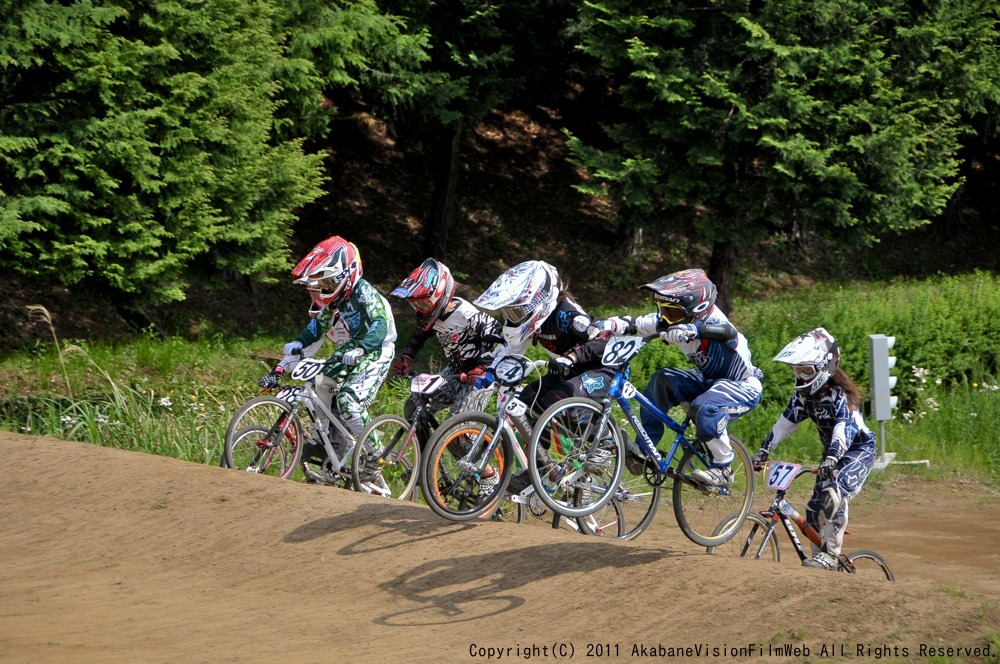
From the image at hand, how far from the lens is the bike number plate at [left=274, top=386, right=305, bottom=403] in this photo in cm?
907

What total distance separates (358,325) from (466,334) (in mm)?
1183

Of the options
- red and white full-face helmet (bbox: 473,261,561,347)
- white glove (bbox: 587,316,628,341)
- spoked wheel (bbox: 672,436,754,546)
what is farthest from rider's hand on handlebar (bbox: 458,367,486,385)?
spoked wheel (bbox: 672,436,754,546)

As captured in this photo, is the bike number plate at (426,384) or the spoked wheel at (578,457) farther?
the bike number plate at (426,384)

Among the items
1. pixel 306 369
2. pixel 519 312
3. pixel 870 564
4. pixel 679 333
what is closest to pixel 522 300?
pixel 519 312

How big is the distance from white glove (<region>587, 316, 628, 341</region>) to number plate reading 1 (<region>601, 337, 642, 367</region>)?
0.18 feet

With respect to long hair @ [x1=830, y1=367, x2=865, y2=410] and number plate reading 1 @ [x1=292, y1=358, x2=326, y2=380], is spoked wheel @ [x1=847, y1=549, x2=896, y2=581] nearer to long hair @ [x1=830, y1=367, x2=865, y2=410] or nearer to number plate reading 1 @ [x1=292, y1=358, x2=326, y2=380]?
long hair @ [x1=830, y1=367, x2=865, y2=410]

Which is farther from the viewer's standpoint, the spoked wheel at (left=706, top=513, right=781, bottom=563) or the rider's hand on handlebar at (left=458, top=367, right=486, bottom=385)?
the spoked wheel at (left=706, top=513, right=781, bottom=563)

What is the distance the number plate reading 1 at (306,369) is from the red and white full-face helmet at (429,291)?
3.42 feet

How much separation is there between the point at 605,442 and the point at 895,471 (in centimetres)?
735

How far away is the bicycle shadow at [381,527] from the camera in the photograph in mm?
7602

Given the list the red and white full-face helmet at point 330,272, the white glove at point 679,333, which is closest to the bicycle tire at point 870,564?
the white glove at point 679,333

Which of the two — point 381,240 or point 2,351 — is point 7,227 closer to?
point 2,351

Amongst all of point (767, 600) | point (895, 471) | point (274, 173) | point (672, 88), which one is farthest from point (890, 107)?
point (767, 600)

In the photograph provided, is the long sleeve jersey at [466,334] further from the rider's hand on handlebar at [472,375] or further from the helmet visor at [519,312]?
the helmet visor at [519,312]
